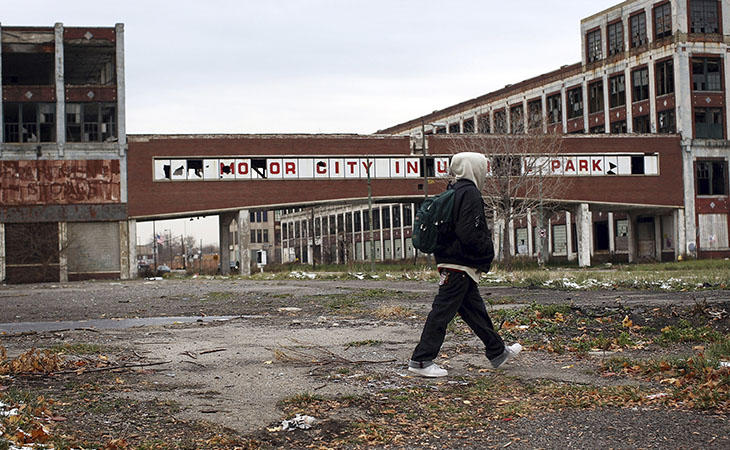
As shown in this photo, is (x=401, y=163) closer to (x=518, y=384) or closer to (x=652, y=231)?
(x=652, y=231)

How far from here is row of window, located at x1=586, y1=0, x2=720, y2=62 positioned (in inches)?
2240

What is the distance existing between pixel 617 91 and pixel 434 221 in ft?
195

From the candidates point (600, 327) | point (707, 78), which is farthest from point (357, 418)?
point (707, 78)

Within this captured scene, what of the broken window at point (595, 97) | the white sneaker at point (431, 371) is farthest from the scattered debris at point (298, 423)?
the broken window at point (595, 97)

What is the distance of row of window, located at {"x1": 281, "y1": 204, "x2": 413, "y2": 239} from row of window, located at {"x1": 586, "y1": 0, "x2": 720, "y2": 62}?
939 inches

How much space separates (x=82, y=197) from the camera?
154 feet

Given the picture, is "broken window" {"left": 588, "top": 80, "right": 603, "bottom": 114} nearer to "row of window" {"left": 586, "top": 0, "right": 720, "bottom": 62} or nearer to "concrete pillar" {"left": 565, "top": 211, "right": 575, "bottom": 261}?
"row of window" {"left": 586, "top": 0, "right": 720, "bottom": 62}

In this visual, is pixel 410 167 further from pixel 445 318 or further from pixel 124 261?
pixel 445 318

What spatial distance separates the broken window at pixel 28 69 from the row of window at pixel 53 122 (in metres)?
2.50

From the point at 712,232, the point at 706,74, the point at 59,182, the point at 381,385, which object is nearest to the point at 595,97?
the point at 706,74

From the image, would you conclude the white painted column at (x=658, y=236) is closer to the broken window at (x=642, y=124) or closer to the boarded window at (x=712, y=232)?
the boarded window at (x=712, y=232)

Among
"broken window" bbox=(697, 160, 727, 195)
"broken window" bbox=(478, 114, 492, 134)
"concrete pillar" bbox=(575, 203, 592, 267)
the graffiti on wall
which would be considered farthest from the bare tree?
the graffiti on wall

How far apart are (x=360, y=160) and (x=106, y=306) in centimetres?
3291

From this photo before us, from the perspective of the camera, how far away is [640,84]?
60594 mm
